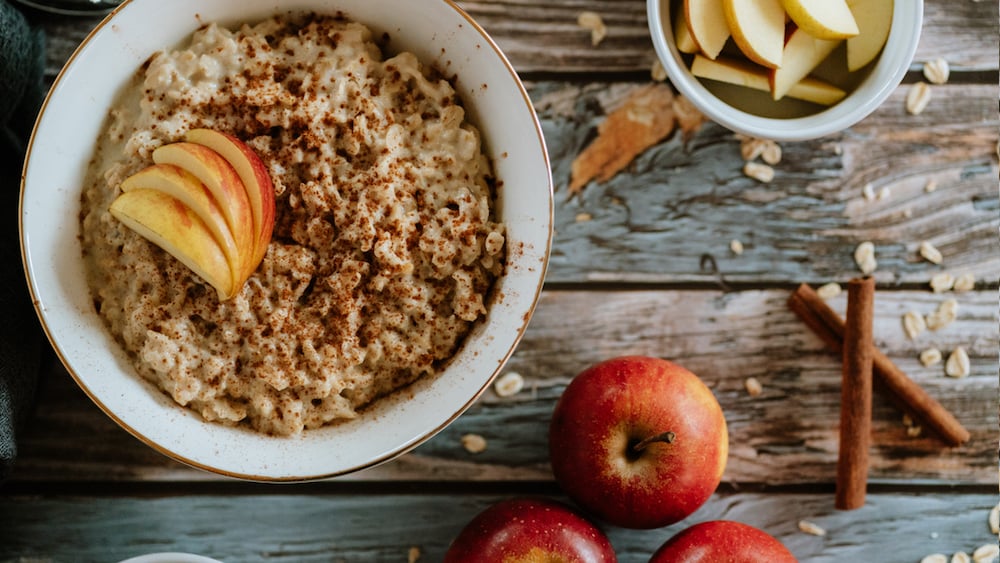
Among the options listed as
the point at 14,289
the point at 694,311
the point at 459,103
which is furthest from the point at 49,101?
the point at 694,311

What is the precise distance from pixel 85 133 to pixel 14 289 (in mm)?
236

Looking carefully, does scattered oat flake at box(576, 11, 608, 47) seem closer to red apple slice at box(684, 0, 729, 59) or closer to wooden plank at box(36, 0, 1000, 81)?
wooden plank at box(36, 0, 1000, 81)

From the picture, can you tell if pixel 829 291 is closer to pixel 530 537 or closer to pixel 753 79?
pixel 753 79

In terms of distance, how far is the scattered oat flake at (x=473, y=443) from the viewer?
120cm

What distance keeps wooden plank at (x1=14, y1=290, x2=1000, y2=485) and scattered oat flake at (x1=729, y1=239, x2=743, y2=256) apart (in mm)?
61

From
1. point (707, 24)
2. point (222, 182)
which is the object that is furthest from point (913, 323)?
point (222, 182)

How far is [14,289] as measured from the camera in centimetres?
108

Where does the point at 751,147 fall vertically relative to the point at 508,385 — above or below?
above

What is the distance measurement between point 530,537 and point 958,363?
70 centimetres

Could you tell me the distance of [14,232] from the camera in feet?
3.66

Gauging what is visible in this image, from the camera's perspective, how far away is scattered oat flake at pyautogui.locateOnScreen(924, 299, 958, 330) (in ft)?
4.11

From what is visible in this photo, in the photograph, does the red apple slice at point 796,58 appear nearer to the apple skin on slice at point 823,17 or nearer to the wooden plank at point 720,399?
the apple skin on slice at point 823,17

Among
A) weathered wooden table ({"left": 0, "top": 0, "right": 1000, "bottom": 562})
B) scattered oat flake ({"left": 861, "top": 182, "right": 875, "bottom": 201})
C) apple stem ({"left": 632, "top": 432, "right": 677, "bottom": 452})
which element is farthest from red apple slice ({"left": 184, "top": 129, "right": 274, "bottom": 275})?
scattered oat flake ({"left": 861, "top": 182, "right": 875, "bottom": 201})

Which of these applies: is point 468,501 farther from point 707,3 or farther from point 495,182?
point 707,3
